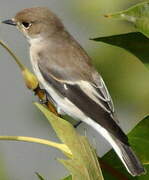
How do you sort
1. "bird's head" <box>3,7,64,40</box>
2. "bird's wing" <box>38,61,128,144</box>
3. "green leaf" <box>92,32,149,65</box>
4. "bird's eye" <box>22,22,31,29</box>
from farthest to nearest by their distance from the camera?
"bird's eye" <box>22,22,31,29</box>, "bird's head" <box>3,7,64,40</box>, "bird's wing" <box>38,61,128,144</box>, "green leaf" <box>92,32,149,65</box>

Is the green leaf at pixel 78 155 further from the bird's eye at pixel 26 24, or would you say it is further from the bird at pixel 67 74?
the bird's eye at pixel 26 24

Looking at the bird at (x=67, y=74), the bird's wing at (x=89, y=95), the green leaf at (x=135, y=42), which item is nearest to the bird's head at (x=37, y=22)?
the bird at (x=67, y=74)

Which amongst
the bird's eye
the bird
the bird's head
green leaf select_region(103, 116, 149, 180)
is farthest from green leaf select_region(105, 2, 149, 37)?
the bird's eye

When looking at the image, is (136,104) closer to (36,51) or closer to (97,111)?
(97,111)

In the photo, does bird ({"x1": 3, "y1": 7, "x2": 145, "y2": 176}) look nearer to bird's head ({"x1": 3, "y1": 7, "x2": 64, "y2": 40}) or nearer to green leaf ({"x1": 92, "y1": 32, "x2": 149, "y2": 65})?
bird's head ({"x1": 3, "y1": 7, "x2": 64, "y2": 40})

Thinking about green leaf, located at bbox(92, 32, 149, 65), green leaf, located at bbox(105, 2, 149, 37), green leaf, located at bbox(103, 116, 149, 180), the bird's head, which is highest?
green leaf, located at bbox(105, 2, 149, 37)

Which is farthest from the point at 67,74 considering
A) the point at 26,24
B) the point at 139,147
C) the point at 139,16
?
the point at 139,16

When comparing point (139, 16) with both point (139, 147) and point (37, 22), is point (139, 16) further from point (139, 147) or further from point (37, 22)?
point (37, 22)
